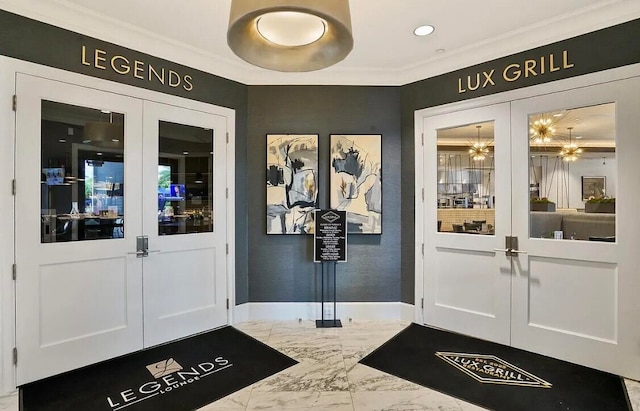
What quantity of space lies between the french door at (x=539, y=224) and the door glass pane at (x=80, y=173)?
3.26m

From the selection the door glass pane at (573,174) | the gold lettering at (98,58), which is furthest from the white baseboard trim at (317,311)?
the gold lettering at (98,58)

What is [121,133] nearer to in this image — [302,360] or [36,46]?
[36,46]

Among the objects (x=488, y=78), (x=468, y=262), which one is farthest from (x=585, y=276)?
(x=488, y=78)

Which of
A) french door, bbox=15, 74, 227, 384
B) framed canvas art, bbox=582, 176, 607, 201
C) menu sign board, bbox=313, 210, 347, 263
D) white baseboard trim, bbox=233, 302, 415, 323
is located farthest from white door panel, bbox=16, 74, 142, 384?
framed canvas art, bbox=582, 176, 607, 201

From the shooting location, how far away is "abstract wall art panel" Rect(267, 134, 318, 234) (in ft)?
14.2

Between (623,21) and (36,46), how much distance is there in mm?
4788

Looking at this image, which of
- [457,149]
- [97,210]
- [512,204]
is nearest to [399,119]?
[457,149]

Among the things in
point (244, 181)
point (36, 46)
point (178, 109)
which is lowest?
point (244, 181)

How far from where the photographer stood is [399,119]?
172 inches

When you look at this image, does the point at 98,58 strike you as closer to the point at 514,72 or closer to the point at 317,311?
the point at 317,311

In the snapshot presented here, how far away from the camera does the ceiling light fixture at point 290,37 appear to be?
1567 mm

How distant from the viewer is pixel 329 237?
4.14 m

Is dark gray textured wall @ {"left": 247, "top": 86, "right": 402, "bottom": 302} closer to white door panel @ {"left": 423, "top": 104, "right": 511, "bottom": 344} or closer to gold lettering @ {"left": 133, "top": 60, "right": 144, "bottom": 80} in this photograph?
white door panel @ {"left": 423, "top": 104, "right": 511, "bottom": 344}

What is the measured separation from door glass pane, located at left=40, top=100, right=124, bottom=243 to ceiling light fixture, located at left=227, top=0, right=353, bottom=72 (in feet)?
7.01
